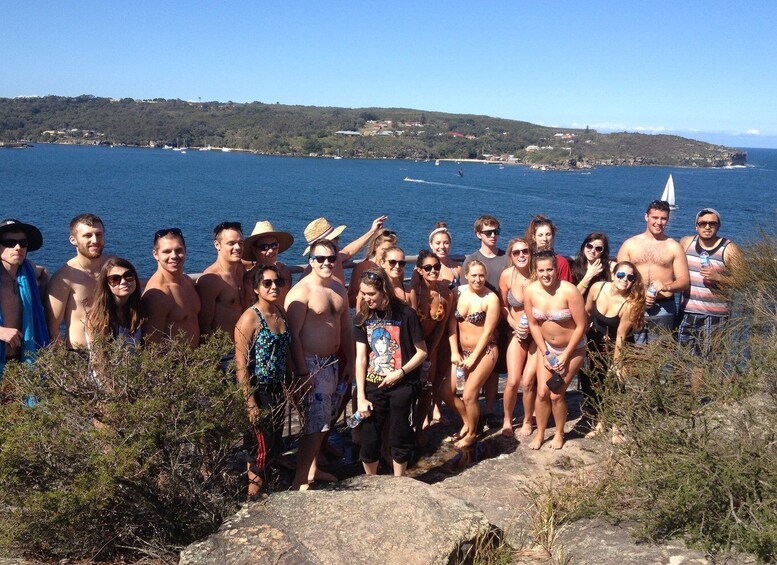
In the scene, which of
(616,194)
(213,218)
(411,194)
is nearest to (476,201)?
(411,194)

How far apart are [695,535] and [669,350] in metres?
1.23

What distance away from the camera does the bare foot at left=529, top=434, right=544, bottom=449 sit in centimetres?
559

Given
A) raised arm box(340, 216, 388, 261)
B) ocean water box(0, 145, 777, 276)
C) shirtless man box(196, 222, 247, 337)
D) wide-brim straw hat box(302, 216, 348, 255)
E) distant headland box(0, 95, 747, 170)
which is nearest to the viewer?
shirtless man box(196, 222, 247, 337)

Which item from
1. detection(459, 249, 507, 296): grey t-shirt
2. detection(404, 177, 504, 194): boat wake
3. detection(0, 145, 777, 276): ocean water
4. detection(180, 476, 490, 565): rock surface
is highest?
detection(459, 249, 507, 296): grey t-shirt

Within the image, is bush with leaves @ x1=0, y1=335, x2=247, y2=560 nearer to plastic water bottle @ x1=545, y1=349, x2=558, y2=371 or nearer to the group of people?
the group of people

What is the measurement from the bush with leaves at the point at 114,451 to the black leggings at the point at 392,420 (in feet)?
4.35

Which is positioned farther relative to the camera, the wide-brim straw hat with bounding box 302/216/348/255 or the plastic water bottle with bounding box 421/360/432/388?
the wide-brim straw hat with bounding box 302/216/348/255

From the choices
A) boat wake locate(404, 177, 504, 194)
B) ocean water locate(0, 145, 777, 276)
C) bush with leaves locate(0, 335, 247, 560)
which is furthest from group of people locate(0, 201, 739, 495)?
boat wake locate(404, 177, 504, 194)

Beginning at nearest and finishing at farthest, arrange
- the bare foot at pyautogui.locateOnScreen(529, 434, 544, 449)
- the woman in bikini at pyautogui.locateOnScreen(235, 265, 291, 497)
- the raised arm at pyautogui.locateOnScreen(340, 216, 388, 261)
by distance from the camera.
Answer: the woman in bikini at pyautogui.locateOnScreen(235, 265, 291, 497)
the bare foot at pyautogui.locateOnScreen(529, 434, 544, 449)
the raised arm at pyautogui.locateOnScreen(340, 216, 388, 261)

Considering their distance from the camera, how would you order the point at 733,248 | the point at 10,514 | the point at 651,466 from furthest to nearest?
the point at 733,248 → the point at 651,466 → the point at 10,514

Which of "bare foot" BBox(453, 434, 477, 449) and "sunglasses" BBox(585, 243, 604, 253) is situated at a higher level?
"sunglasses" BBox(585, 243, 604, 253)

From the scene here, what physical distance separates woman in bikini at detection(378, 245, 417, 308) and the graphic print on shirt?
0.26 meters

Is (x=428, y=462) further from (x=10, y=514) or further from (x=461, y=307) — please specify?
(x=10, y=514)

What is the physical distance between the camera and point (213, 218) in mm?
53938
